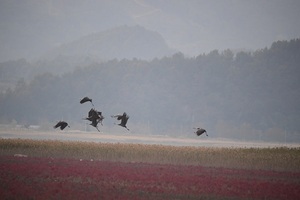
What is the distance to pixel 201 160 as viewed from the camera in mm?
40656

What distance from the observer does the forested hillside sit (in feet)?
377

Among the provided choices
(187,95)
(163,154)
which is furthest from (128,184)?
(187,95)

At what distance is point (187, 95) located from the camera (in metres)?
129

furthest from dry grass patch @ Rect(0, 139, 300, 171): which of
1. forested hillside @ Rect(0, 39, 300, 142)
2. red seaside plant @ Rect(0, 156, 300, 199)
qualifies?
forested hillside @ Rect(0, 39, 300, 142)

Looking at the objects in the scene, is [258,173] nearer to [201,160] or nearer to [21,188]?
[201,160]

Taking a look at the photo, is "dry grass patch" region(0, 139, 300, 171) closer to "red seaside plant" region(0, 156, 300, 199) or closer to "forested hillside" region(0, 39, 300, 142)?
"red seaside plant" region(0, 156, 300, 199)

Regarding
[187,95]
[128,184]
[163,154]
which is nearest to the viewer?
[128,184]

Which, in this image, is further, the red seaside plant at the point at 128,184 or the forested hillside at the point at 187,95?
the forested hillside at the point at 187,95

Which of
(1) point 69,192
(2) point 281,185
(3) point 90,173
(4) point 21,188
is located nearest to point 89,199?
(1) point 69,192

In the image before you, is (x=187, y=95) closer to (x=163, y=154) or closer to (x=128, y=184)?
(x=163, y=154)

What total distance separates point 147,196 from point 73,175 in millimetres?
5839

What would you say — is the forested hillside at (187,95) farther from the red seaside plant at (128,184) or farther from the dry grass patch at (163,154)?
the red seaside plant at (128,184)

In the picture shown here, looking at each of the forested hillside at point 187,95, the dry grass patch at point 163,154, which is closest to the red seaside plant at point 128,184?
the dry grass patch at point 163,154

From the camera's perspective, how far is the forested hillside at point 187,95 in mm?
114875
